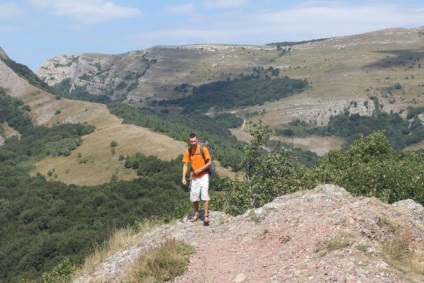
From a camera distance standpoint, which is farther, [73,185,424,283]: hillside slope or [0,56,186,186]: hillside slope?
[0,56,186,186]: hillside slope

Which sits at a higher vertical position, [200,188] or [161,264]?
[200,188]

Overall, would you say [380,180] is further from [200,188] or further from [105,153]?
[105,153]

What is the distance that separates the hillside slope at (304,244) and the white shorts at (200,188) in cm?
128

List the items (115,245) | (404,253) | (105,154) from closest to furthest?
(404,253) → (115,245) → (105,154)

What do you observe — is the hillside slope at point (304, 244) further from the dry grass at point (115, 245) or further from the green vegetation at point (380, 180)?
the green vegetation at point (380, 180)

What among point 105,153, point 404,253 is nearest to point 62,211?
point 105,153

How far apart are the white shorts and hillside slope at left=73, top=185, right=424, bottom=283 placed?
4.21 feet

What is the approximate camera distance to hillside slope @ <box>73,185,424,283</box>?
1213 centimetres

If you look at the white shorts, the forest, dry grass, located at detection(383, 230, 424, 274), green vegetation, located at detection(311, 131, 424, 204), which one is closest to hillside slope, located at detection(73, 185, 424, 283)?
dry grass, located at detection(383, 230, 424, 274)

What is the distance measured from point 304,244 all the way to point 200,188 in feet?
17.5

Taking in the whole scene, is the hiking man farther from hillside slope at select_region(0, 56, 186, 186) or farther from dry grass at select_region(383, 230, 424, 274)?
hillside slope at select_region(0, 56, 186, 186)

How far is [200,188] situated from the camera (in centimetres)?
1794

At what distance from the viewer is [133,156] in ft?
388

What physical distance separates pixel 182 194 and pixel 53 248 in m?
30.6
